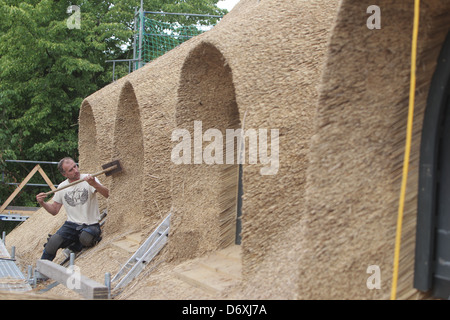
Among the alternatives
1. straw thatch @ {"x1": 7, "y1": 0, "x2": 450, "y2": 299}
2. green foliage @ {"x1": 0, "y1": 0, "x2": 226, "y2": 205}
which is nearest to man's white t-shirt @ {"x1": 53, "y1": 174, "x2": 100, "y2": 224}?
straw thatch @ {"x1": 7, "y1": 0, "x2": 450, "y2": 299}

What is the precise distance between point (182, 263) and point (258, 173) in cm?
181

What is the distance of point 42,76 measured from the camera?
1717 centimetres

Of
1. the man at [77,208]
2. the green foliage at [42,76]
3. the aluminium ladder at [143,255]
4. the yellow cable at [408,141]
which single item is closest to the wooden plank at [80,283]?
the aluminium ladder at [143,255]

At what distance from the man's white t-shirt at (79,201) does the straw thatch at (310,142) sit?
1.25 meters

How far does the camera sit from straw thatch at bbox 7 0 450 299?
9.53 feet

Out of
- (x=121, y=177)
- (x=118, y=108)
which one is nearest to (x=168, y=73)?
(x=118, y=108)

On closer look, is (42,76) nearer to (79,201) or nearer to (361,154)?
(79,201)

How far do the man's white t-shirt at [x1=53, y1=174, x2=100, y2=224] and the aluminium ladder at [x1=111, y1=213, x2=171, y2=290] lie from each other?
164 centimetres

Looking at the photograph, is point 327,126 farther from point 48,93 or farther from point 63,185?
point 48,93

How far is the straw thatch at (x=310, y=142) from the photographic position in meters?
2.91

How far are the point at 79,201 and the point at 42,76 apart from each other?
11.1 m

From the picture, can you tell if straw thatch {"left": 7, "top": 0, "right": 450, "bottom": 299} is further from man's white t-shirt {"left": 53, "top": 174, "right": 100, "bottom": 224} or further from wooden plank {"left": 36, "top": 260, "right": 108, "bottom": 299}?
man's white t-shirt {"left": 53, "top": 174, "right": 100, "bottom": 224}

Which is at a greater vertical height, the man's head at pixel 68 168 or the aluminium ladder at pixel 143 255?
the man's head at pixel 68 168

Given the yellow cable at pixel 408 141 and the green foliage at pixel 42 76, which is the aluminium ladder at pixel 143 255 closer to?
the yellow cable at pixel 408 141
